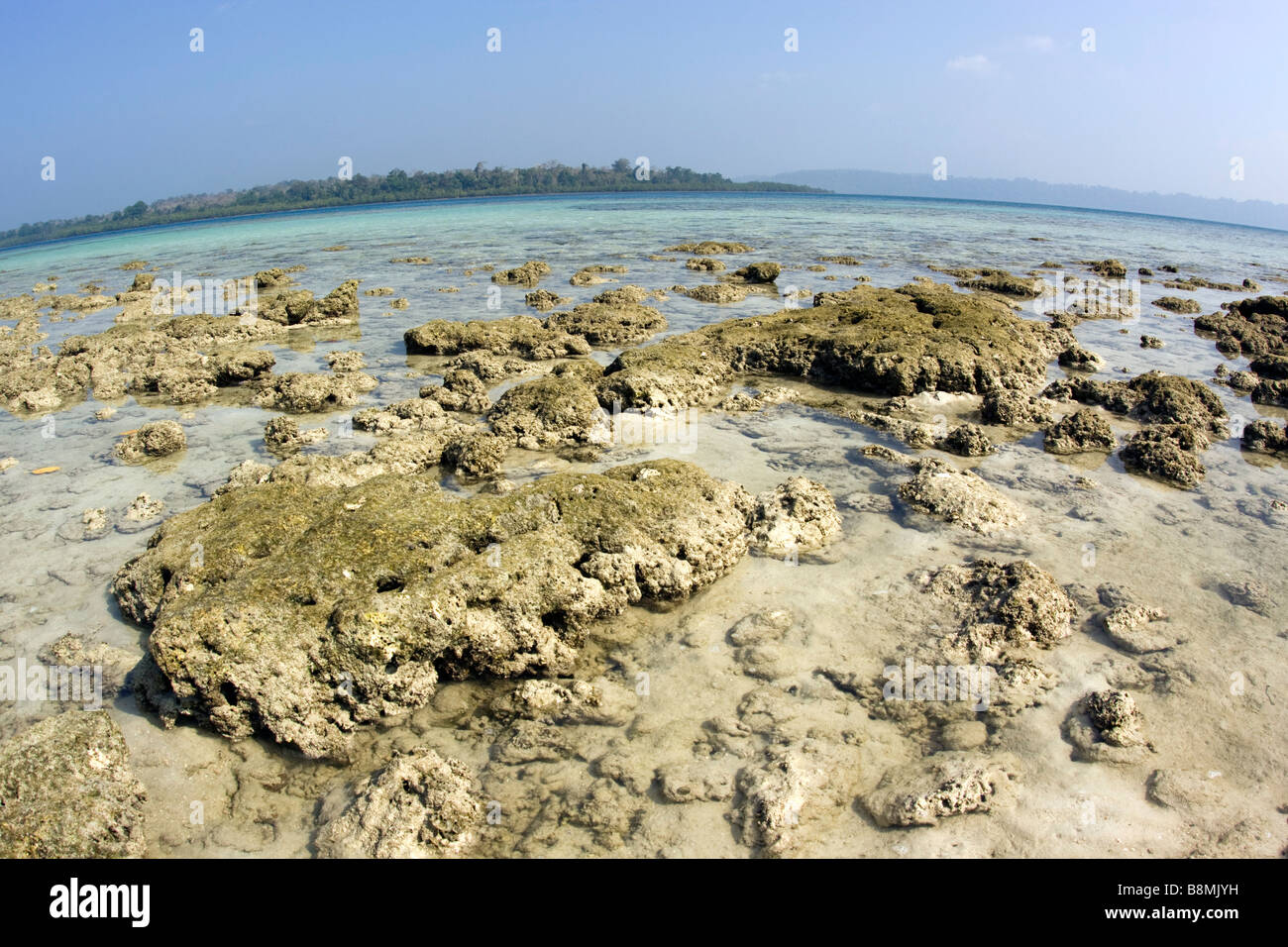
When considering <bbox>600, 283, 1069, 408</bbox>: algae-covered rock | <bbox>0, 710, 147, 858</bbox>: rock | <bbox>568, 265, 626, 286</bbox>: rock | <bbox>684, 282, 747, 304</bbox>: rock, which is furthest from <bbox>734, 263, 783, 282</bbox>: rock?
<bbox>0, 710, 147, 858</bbox>: rock

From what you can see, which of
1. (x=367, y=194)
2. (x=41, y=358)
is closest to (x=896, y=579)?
(x=41, y=358)

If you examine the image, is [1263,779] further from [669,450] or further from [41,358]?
[41,358]

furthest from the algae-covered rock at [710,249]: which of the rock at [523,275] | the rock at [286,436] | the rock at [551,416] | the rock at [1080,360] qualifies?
the rock at [286,436]

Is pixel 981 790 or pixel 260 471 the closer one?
pixel 981 790

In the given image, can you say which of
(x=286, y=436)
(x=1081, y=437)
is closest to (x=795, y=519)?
(x=1081, y=437)

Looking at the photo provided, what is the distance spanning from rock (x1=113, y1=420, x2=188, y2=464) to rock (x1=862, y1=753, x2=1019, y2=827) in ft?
33.1

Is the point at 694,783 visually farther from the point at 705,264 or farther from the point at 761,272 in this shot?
the point at 705,264

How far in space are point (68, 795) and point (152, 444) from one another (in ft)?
22.7

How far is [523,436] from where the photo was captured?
9.18 meters

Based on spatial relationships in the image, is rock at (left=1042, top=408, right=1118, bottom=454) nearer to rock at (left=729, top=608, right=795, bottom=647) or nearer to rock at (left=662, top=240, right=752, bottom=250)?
rock at (left=729, top=608, right=795, bottom=647)

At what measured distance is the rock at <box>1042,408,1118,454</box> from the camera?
359 inches

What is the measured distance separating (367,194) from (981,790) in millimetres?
143126

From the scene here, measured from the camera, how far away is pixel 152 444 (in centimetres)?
933

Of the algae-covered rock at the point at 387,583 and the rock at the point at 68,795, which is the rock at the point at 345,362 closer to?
the algae-covered rock at the point at 387,583
